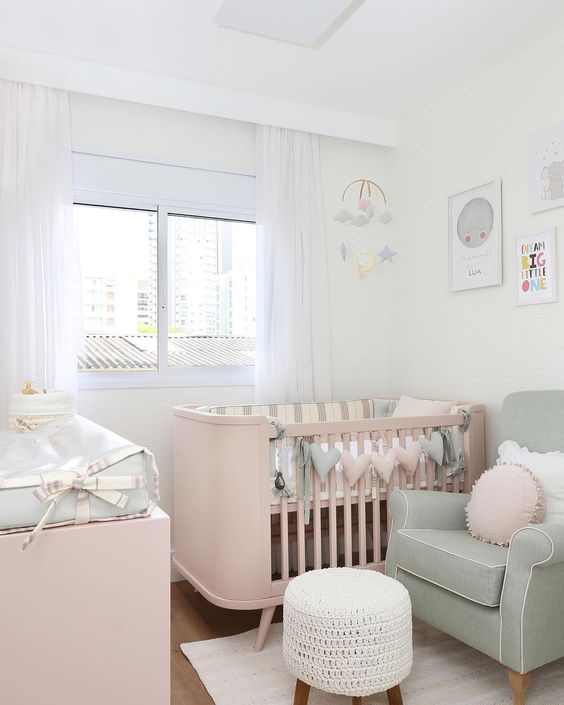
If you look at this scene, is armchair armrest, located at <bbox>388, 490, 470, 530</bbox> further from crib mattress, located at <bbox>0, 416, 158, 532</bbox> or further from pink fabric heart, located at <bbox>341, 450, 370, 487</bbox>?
crib mattress, located at <bbox>0, 416, 158, 532</bbox>

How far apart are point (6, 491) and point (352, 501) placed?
6.03 feet

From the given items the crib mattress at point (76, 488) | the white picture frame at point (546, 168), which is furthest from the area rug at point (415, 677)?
the white picture frame at point (546, 168)

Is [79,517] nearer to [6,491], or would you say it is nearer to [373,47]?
[6,491]

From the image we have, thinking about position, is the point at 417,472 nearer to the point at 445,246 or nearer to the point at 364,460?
the point at 364,460

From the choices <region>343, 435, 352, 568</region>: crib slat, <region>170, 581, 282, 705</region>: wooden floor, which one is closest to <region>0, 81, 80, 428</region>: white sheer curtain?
<region>170, 581, 282, 705</region>: wooden floor

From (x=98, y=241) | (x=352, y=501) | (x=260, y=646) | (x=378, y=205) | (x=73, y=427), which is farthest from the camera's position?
(x=378, y=205)

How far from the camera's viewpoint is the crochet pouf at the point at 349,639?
5.89 ft

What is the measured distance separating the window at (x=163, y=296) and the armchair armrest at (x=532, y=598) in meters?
1.85

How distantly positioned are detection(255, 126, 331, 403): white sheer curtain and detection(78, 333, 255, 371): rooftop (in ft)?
0.61

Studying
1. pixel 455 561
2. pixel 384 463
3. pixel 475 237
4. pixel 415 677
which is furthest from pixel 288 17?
pixel 415 677

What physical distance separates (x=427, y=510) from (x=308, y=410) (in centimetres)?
101

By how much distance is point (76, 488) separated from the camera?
1136 mm

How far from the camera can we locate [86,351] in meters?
3.10

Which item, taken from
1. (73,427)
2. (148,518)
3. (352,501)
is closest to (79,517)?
(148,518)
